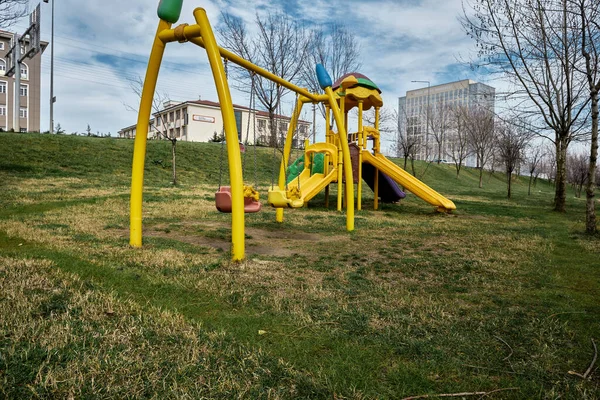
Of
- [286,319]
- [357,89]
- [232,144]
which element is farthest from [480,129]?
[286,319]

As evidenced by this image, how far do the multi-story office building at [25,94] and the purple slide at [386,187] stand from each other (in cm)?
4593

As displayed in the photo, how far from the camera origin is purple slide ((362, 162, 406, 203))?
13.3 metres

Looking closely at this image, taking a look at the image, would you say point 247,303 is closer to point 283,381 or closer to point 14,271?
point 283,381

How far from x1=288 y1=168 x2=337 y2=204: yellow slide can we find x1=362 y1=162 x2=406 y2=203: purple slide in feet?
8.35

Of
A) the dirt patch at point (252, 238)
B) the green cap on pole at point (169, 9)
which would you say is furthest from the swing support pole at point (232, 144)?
the dirt patch at point (252, 238)

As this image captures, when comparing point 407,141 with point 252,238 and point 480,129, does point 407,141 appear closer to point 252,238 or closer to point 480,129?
point 480,129

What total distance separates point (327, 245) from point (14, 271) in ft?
13.1

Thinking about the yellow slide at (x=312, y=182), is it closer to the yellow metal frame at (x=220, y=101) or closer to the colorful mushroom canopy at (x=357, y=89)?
the colorful mushroom canopy at (x=357, y=89)

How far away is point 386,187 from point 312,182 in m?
3.85

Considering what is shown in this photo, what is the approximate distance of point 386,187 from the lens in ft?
44.4

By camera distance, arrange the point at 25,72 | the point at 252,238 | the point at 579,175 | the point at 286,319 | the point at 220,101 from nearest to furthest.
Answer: the point at 286,319
the point at 220,101
the point at 252,238
the point at 579,175
the point at 25,72

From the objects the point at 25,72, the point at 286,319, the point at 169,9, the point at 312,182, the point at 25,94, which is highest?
the point at 25,72

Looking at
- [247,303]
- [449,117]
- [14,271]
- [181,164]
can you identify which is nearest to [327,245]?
[247,303]

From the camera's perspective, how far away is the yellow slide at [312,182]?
32.8 ft
